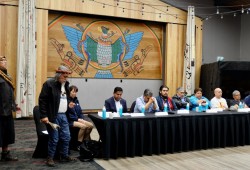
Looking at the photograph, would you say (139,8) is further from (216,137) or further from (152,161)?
(152,161)

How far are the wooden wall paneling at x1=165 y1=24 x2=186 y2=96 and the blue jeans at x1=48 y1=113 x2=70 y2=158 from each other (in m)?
5.63

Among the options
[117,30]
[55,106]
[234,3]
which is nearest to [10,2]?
[117,30]

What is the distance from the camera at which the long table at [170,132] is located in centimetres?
405

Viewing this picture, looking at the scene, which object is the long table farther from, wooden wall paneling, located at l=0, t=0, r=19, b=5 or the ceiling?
the ceiling

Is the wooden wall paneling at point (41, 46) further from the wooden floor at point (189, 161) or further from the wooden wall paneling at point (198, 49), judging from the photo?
the wooden wall paneling at point (198, 49)

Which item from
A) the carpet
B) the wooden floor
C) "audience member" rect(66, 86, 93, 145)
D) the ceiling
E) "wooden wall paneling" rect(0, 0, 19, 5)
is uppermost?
the ceiling

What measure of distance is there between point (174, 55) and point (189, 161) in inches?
216

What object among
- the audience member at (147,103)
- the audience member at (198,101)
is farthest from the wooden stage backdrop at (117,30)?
the audience member at (147,103)

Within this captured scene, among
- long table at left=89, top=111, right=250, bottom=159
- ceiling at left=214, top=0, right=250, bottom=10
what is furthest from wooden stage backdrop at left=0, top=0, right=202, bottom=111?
long table at left=89, top=111, right=250, bottom=159

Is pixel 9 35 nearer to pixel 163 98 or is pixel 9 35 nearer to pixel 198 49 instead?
pixel 163 98

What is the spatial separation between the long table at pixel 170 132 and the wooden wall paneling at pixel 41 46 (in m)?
3.60

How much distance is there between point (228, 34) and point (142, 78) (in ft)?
12.6

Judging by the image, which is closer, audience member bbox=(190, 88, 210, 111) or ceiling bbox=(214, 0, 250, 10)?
audience member bbox=(190, 88, 210, 111)

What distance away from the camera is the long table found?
4052 mm
